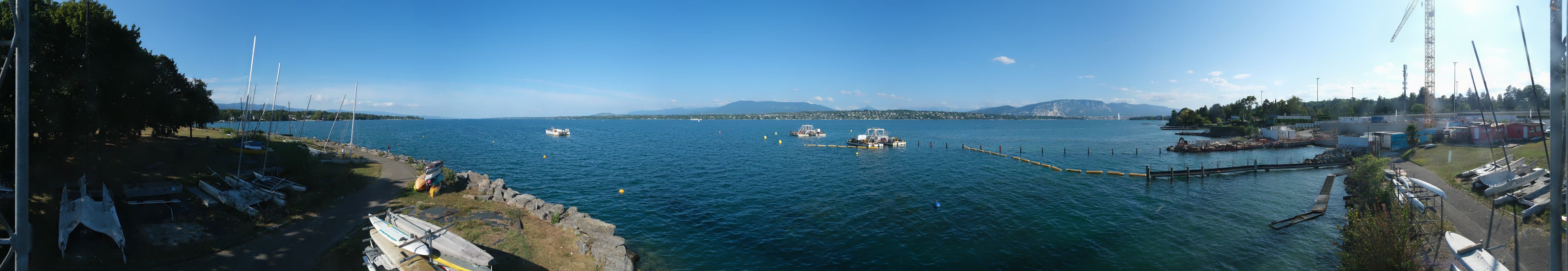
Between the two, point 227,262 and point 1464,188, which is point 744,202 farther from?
point 1464,188

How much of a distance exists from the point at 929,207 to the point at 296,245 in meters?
21.8

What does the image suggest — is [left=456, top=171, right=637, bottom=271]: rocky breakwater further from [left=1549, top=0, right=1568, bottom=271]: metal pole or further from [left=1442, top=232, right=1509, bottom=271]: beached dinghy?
[left=1442, top=232, right=1509, bottom=271]: beached dinghy

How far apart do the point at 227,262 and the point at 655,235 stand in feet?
35.0

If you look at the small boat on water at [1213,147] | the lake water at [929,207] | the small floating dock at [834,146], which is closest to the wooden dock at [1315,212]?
the lake water at [929,207]

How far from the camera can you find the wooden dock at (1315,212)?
20.2 m

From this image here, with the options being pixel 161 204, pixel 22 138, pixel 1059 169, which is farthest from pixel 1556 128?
pixel 1059 169

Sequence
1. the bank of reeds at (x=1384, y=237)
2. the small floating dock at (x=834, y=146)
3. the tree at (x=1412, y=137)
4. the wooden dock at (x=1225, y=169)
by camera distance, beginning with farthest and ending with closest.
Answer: the small floating dock at (x=834, y=146)
the tree at (x=1412, y=137)
the wooden dock at (x=1225, y=169)
the bank of reeds at (x=1384, y=237)

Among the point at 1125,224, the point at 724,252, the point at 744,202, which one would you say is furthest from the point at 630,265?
the point at 1125,224

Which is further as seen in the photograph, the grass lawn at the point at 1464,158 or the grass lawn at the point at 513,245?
the grass lawn at the point at 1464,158

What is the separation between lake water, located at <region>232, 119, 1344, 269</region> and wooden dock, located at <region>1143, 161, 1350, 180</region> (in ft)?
2.79

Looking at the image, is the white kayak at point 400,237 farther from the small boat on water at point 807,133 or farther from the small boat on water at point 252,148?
the small boat on water at point 807,133

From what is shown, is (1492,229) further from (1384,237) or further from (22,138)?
(22,138)

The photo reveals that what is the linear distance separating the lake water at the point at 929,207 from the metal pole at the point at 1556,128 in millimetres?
10683

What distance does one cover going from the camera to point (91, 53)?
1822cm
